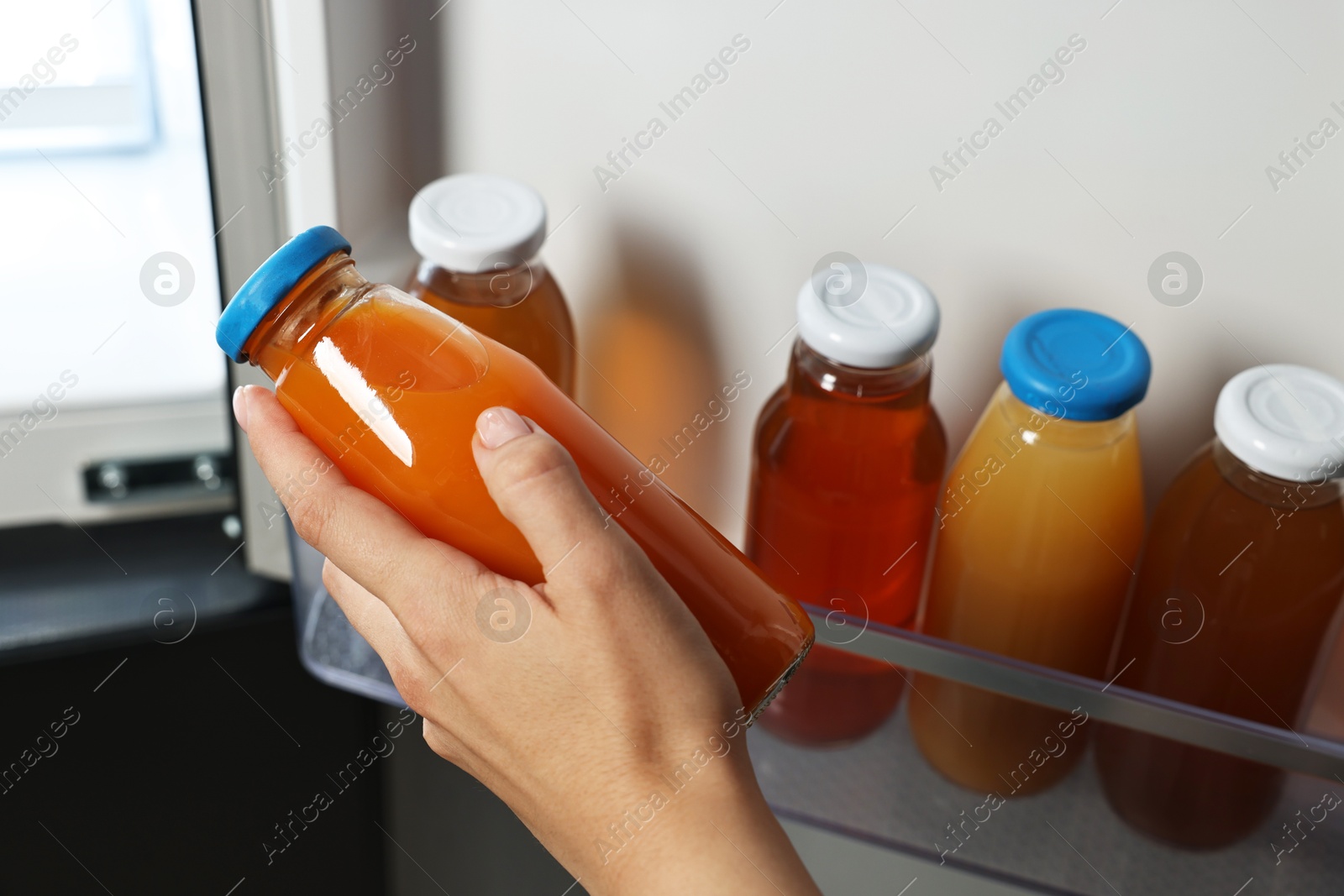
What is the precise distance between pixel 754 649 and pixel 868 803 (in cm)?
25

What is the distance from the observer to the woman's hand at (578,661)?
0.39 meters

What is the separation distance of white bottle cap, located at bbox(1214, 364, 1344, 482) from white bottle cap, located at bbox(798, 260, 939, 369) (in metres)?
0.14

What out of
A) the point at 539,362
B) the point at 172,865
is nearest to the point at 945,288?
the point at 539,362

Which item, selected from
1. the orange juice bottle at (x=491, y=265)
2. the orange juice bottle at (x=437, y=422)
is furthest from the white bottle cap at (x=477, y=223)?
the orange juice bottle at (x=437, y=422)

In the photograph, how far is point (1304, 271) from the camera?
0.51 meters

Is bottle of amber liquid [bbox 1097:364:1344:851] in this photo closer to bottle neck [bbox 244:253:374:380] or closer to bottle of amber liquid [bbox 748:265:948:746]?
bottle of amber liquid [bbox 748:265:948:746]

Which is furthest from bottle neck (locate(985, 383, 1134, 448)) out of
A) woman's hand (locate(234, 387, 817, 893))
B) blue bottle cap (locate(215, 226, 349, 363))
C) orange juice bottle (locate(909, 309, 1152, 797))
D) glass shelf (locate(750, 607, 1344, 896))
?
blue bottle cap (locate(215, 226, 349, 363))

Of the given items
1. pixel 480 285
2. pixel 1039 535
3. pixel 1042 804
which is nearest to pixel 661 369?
pixel 480 285

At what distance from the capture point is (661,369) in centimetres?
66

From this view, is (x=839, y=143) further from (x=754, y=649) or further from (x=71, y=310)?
(x=71, y=310)

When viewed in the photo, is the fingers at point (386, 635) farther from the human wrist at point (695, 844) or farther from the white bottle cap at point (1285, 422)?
the white bottle cap at point (1285, 422)

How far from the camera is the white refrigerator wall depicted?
0.49 metres

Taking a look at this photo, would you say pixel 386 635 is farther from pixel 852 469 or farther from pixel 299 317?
pixel 852 469

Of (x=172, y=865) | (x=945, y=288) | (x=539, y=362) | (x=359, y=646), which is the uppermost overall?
(x=945, y=288)
